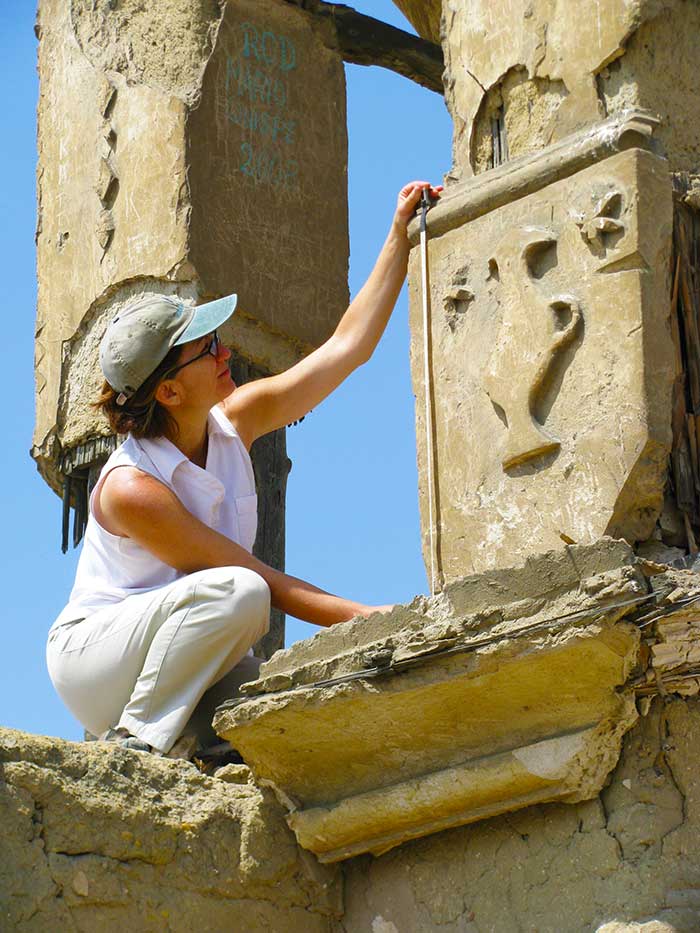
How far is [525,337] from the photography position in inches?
184

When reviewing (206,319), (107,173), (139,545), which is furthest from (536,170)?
(107,173)

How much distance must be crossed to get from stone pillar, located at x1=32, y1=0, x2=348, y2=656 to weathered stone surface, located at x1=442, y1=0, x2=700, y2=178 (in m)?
1.77

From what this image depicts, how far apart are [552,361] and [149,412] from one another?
106cm

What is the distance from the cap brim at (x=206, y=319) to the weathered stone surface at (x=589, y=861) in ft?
4.52

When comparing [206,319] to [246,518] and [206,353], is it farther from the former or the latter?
[246,518]

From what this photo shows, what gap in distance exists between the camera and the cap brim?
514 centimetres

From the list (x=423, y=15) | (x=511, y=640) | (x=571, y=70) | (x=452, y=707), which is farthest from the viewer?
(x=423, y=15)

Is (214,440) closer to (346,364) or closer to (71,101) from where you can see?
(346,364)

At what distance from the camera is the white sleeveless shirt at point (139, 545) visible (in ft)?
16.4

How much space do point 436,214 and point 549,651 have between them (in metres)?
1.34

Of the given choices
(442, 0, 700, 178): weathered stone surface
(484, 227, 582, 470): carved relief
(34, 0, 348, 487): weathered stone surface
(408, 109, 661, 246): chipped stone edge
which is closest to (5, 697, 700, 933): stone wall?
(484, 227, 582, 470): carved relief

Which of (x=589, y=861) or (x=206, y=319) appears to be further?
(x=206, y=319)

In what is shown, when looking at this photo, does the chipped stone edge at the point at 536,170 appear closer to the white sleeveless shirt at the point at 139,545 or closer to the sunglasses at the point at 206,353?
the sunglasses at the point at 206,353

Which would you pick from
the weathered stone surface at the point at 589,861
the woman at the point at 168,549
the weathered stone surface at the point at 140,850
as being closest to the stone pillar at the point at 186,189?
the woman at the point at 168,549
